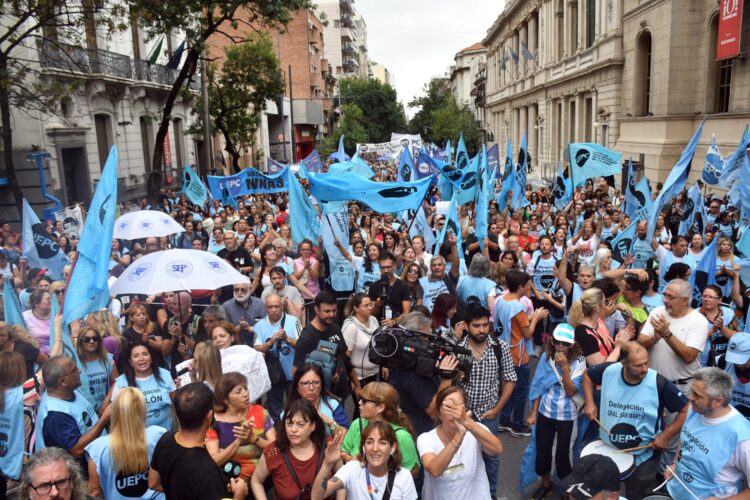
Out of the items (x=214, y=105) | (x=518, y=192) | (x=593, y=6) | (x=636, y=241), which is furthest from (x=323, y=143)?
(x=636, y=241)

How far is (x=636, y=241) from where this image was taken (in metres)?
8.61

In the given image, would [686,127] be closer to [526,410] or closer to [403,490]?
[526,410]

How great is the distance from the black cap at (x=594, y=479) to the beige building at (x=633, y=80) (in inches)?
670

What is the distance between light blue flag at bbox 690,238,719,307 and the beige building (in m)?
12.0

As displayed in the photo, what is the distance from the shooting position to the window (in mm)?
24031

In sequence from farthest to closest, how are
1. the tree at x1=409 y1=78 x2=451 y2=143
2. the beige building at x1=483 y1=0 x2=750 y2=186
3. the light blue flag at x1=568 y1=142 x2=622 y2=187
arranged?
1. the tree at x1=409 y1=78 x2=451 y2=143
2. the beige building at x1=483 y1=0 x2=750 y2=186
3. the light blue flag at x1=568 y1=142 x2=622 y2=187

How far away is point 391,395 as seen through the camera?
3.56 metres

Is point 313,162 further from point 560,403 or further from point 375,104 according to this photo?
point 375,104

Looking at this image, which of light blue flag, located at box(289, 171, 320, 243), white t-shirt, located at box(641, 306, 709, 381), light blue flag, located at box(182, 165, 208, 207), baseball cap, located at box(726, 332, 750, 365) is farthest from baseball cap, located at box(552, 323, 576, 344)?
light blue flag, located at box(182, 165, 208, 207)

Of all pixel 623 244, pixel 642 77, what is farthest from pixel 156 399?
pixel 642 77

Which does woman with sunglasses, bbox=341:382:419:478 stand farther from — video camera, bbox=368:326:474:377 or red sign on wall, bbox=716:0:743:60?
red sign on wall, bbox=716:0:743:60

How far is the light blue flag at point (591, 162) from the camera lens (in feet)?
38.4

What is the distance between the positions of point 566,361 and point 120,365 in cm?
331

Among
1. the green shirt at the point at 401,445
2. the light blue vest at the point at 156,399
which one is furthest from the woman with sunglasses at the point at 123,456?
the green shirt at the point at 401,445
